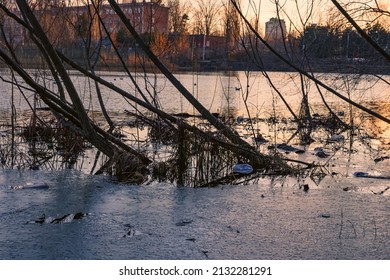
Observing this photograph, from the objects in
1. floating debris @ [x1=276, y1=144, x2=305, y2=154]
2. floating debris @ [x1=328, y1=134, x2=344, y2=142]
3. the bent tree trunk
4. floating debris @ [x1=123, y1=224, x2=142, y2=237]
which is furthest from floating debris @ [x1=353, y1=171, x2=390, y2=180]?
floating debris @ [x1=328, y1=134, x2=344, y2=142]

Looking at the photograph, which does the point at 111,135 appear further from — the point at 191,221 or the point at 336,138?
the point at 336,138

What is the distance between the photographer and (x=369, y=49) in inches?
196

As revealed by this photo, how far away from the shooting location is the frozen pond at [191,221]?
2.03 metres

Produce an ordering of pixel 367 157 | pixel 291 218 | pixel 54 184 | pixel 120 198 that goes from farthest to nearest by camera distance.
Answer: pixel 367 157
pixel 54 184
pixel 120 198
pixel 291 218

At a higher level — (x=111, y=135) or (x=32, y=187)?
(x=111, y=135)

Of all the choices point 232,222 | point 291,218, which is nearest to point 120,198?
point 232,222


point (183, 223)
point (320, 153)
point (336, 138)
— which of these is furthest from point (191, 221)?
point (336, 138)

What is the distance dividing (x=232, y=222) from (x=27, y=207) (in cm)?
106

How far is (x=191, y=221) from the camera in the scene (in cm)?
245

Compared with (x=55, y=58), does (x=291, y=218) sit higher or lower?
lower

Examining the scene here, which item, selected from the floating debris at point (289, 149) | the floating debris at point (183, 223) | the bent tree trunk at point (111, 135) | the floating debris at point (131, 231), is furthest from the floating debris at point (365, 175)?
the floating debris at point (131, 231)

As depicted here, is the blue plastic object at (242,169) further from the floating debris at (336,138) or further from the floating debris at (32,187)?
the floating debris at (336,138)

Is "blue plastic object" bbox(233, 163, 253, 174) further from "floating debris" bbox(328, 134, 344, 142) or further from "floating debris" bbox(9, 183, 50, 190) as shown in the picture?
"floating debris" bbox(328, 134, 344, 142)
